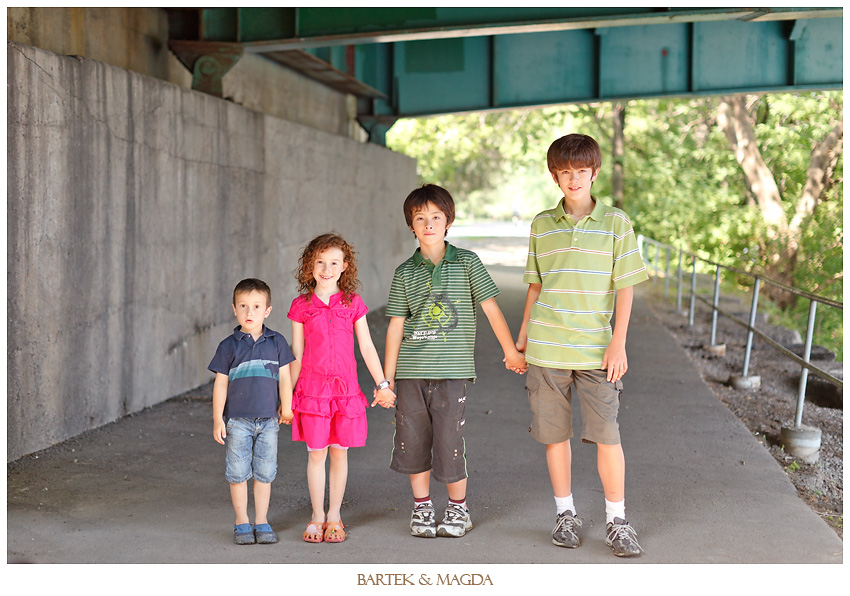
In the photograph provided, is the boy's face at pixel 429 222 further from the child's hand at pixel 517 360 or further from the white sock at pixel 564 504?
the white sock at pixel 564 504

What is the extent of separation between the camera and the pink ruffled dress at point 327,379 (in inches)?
150

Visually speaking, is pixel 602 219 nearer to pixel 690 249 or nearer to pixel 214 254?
pixel 214 254

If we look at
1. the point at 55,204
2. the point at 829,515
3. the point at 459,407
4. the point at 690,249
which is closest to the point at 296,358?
the point at 459,407

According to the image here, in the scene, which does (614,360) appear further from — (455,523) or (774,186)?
(774,186)

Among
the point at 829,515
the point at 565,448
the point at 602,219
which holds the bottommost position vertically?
the point at 829,515

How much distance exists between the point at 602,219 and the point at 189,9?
5698mm

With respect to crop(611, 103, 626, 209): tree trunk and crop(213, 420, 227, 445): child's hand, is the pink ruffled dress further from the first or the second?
crop(611, 103, 626, 209): tree trunk

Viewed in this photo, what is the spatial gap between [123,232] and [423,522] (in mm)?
3304

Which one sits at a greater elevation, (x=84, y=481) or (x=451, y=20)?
(x=451, y=20)

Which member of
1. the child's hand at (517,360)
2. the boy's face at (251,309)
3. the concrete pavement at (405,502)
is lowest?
the concrete pavement at (405,502)

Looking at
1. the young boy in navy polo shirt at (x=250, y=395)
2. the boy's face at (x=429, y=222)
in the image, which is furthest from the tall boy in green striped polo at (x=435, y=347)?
the young boy in navy polo shirt at (x=250, y=395)

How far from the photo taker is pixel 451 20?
810cm

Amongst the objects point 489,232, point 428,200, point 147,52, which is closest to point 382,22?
point 147,52

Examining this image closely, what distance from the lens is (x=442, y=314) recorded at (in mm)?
3869
